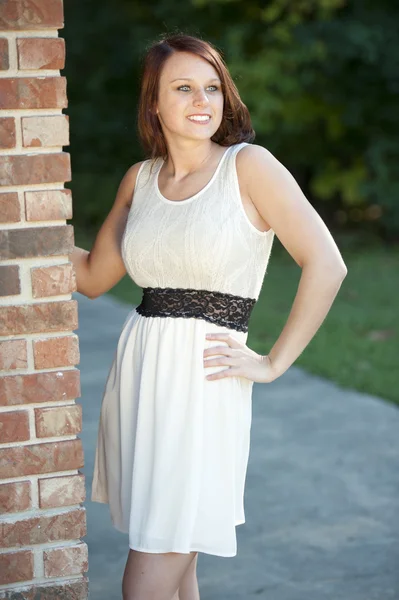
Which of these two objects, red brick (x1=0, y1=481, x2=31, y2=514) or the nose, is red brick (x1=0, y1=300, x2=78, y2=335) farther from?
the nose

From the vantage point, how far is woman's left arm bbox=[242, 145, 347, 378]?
2477 mm

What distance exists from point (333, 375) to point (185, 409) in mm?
4400

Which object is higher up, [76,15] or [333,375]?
[76,15]

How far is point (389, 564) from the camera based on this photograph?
12.1 feet

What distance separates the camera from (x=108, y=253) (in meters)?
2.88

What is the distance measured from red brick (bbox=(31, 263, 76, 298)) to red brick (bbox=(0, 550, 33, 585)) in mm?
619

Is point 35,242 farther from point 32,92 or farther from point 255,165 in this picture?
point 255,165

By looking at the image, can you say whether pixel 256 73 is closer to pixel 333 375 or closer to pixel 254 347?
pixel 254 347

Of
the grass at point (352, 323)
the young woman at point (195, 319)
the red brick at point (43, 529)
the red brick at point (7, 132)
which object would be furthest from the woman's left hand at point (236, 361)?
the grass at point (352, 323)

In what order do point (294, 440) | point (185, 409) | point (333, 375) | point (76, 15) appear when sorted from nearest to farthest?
point (185, 409)
point (294, 440)
point (333, 375)
point (76, 15)

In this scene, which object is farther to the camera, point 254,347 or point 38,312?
point 254,347

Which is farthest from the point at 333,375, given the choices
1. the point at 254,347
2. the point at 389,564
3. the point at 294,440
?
the point at 389,564

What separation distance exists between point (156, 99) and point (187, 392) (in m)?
0.81

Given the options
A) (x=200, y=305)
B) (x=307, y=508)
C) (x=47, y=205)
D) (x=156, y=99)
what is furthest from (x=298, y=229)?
(x=307, y=508)
